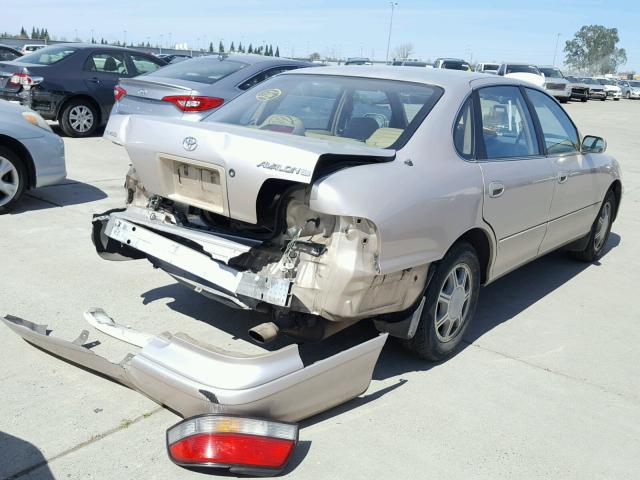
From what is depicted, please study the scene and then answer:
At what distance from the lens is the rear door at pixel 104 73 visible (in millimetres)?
11694

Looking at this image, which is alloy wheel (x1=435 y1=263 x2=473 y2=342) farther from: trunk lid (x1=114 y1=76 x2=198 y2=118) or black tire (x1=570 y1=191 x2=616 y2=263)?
trunk lid (x1=114 y1=76 x2=198 y2=118)

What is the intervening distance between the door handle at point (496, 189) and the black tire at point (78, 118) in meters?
9.33

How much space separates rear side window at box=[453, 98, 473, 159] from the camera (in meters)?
3.82

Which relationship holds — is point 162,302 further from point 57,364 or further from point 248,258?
point 248,258

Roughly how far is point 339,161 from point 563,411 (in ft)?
5.88

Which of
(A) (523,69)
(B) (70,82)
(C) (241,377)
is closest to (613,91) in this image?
(A) (523,69)

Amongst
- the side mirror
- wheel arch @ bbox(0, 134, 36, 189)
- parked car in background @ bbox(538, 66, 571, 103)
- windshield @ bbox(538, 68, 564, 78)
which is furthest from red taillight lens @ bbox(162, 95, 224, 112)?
windshield @ bbox(538, 68, 564, 78)

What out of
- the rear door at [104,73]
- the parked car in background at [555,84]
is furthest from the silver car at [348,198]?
the parked car in background at [555,84]

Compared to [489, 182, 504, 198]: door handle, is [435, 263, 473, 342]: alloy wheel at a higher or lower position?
lower

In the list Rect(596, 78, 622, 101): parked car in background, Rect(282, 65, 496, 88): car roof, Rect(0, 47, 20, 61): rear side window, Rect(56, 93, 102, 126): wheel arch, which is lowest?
Rect(596, 78, 622, 101): parked car in background

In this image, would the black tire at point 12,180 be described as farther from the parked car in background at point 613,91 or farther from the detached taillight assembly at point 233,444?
the parked car in background at point 613,91

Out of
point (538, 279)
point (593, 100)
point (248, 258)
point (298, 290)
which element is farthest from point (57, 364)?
point (593, 100)

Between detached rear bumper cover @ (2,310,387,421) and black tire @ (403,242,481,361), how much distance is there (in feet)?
1.88

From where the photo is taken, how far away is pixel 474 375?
3.86 meters
